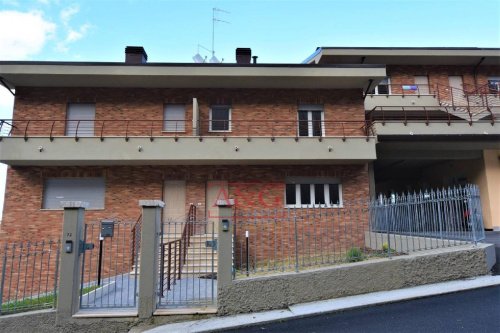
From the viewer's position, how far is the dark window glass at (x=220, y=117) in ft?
47.9

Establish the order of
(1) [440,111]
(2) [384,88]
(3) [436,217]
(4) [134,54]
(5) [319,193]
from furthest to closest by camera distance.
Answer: (2) [384,88] → (1) [440,111] → (4) [134,54] → (5) [319,193] → (3) [436,217]

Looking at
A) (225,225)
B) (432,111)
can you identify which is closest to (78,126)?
(225,225)

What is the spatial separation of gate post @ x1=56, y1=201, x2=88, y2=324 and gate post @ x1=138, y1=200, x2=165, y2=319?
1165 mm

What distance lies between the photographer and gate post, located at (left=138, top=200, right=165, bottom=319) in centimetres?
598

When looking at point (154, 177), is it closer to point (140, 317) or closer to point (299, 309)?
point (140, 317)

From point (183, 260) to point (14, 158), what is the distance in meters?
7.21

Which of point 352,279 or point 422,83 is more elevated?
point 422,83

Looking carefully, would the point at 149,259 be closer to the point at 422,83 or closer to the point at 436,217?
the point at 436,217

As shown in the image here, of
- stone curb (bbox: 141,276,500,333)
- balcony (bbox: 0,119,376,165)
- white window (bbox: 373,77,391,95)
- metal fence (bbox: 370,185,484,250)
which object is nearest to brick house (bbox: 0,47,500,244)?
balcony (bbox: 0,119,376,165)

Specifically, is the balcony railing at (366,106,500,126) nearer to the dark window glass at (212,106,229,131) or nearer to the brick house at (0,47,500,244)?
the brick house at (0,47,500,244)

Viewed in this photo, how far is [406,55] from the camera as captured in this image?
17625mm

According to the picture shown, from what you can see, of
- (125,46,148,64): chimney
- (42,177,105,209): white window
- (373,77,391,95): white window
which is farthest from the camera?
(373,77,391,95): white window

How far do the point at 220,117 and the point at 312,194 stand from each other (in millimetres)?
4952

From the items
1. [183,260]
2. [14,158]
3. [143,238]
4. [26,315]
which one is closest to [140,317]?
[143,238]
